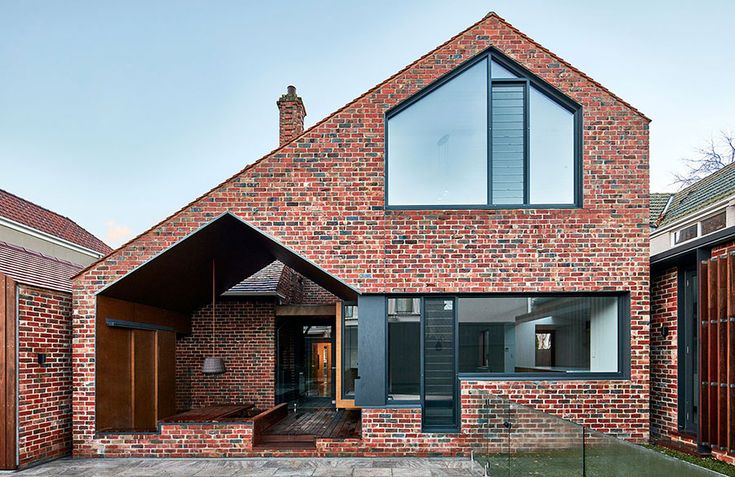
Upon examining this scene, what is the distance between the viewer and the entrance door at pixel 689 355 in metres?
6.96

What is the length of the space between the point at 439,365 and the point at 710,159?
22174 millimetres

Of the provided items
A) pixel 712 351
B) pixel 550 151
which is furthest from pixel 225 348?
pixel 712 351

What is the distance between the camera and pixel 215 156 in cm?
2166

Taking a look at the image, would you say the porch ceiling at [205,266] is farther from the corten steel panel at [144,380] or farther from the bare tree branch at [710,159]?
the bare tree branch at [710,159]

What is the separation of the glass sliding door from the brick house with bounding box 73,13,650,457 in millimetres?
30

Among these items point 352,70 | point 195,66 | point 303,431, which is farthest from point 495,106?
point 195,66

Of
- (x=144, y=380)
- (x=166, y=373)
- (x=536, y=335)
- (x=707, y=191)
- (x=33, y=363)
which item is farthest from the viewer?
(x=166, y=373)

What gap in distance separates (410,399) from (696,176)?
2258 centimetres

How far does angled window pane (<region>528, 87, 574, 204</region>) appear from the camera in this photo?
7.88m

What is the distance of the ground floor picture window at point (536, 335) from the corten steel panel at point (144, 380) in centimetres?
570

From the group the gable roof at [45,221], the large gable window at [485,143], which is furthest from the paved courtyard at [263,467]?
the gable roof at [45,221]

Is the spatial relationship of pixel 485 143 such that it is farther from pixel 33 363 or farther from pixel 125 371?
pixel 33 363

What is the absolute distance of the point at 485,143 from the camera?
794 cm

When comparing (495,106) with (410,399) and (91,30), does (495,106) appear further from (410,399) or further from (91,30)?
(91,30)
